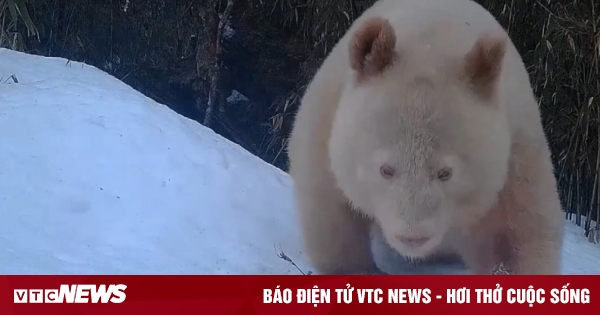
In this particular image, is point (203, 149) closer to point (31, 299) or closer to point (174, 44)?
point (31, 299)

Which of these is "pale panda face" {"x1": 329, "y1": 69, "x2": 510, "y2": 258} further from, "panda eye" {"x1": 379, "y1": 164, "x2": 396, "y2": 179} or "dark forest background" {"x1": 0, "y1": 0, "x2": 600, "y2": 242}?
"dark forest background" {"x1": 0, "y1": 0, "x2": 600, "y2": 242}

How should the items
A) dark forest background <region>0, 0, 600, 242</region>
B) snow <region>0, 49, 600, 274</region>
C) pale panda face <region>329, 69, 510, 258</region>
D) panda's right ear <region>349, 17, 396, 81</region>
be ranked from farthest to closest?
dark forest background <region>0, 0, 600, 242</region> → snow <region>0, 49, 600, 274</region> → panda's right ear <region>349, 17, 396, 81</region> → pale panda face <region>329, 69, 510, 258</region>

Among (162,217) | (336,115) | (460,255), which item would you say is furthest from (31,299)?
(460,255)

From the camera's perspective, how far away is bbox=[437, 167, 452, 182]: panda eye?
180 cm

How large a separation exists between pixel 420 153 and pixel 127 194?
1.01m

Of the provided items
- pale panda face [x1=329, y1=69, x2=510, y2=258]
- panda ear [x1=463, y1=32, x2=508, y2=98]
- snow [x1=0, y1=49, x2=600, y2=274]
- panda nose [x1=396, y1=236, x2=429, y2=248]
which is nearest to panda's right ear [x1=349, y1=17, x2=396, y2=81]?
pale panda face [x1=329, y1=69, x2=510, y2=258]

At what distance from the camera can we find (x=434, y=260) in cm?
257

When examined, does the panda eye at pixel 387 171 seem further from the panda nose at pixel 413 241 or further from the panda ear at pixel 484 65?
the panda ear at pixel 484 65

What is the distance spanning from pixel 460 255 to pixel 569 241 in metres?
1.46

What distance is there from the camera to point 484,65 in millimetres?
1904

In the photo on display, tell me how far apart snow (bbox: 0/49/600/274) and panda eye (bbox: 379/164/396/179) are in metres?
0.57

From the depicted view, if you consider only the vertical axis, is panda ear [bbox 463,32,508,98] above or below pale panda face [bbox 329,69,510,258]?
above

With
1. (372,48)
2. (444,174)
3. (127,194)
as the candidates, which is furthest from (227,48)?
(444,174)

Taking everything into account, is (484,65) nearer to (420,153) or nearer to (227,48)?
(420,153)
